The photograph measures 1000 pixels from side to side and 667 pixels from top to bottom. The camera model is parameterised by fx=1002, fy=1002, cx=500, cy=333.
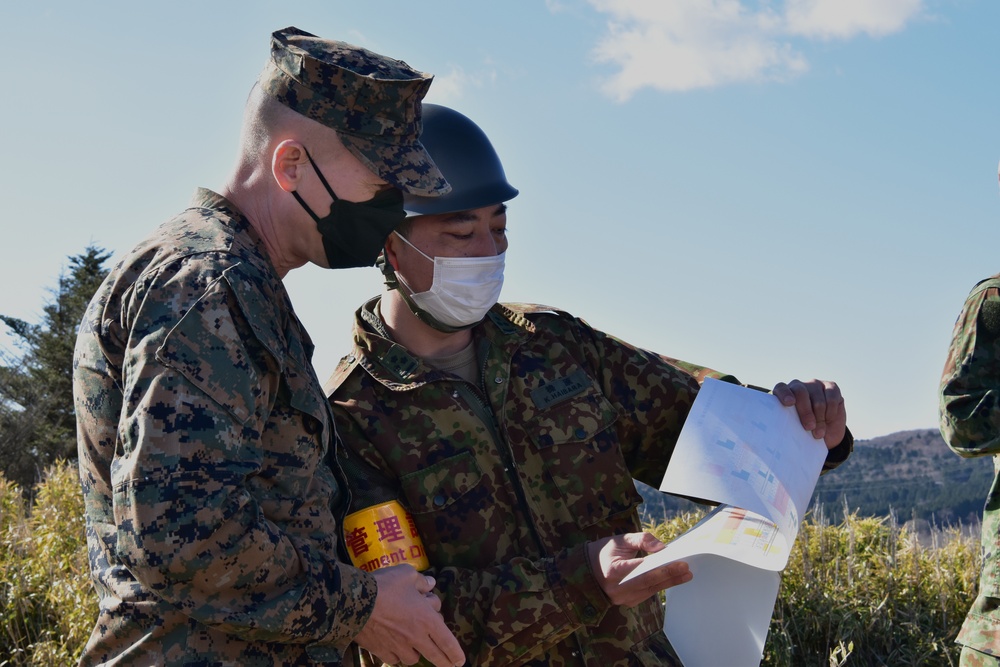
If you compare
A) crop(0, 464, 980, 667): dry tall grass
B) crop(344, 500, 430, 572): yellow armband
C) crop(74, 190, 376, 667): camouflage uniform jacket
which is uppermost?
crop(74, 190, 376, 667): camouflage uniform jacket

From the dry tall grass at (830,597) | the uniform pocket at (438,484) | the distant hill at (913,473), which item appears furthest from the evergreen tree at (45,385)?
the distant hill at (913,473)

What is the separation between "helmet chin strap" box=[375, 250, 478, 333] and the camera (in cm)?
332

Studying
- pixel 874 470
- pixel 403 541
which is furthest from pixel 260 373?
pixel 874 470

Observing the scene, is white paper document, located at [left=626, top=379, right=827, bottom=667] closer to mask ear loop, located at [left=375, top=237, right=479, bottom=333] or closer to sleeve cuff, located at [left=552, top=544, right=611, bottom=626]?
sleeve cuff, located at [left=552, top=544, right=611, bottom=626]

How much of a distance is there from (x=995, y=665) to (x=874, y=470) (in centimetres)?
4943

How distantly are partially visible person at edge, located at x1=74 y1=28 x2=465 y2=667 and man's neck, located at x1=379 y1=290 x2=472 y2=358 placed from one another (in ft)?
2.82

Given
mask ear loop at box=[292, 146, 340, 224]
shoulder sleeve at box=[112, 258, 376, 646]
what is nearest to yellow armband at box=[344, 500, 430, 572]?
shoulder sleeve at box=[112, 258, 376, 646]

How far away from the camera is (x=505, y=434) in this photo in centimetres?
316

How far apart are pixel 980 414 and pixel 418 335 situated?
2.04 meters

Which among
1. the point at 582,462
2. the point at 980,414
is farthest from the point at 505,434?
the point at 980,414

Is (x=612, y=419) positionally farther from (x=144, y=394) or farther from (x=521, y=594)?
(x=144, y=394)

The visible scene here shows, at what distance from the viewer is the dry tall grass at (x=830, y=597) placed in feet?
18.6

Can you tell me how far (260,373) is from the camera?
2.10 metres

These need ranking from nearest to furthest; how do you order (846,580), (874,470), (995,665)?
1. (995,665)
2. (846,580)
3. (874,470)
